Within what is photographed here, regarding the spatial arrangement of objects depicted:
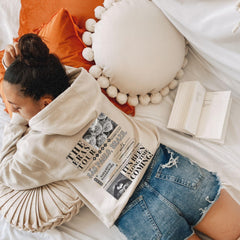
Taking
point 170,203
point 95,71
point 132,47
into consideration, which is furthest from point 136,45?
point 170,203

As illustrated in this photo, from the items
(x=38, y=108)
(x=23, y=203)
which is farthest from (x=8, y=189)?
(x=38, y=108)

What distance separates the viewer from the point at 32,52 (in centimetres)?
64

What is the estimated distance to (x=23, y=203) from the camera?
0.75 m

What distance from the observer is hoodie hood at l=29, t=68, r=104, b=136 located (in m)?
0.64

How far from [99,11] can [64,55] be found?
0.69ft

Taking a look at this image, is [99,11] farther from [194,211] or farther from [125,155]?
[194,211]

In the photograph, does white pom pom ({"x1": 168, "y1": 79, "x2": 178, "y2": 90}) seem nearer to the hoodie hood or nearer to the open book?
the open book

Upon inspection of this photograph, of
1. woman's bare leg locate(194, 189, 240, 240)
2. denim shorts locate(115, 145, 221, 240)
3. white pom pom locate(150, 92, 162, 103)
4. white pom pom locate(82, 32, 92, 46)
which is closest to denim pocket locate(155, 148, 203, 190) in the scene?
denim shorts locate(115, 145, 221, 240)

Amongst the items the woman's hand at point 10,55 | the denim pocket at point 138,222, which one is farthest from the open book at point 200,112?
the woman's hand at point 10,55

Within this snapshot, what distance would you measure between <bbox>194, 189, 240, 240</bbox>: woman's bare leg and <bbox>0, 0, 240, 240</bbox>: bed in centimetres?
6

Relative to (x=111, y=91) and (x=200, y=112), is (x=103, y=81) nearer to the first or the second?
(x=111, y=91)

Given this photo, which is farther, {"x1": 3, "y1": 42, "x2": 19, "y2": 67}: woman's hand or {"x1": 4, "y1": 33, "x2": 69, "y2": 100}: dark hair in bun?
{"x1": 3, "y1": 42, "x2": 19, "y2": 67}: woman's hand

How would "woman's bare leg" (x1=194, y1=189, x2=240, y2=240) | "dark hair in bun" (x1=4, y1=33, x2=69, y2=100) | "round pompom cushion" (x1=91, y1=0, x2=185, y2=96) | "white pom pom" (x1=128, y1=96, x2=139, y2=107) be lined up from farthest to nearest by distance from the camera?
"white pom pom" (x1=128, y1=96, x2=139, y2=107)
"round pompom cushion" (x1=91, y1=0, x2=185, y2=96)
"woman's bare leg" (x1=194, y1=189, x2=240, y2=240)
"dark hair in bun" (x1=4, y1=33, x2=69, y2=100)

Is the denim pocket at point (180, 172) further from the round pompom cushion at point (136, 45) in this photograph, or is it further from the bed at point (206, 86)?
the round pompom cushion at point (136, 45)
